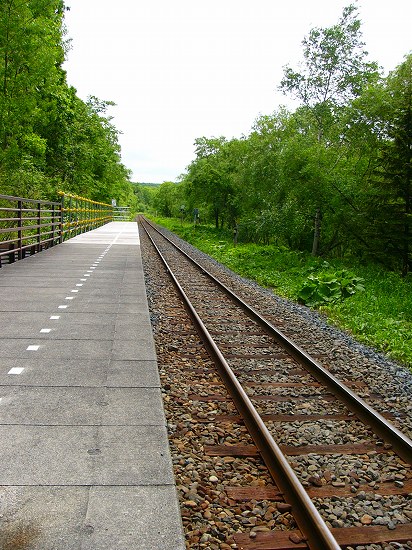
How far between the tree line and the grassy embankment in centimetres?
141

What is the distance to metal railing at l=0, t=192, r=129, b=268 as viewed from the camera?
13.0 m

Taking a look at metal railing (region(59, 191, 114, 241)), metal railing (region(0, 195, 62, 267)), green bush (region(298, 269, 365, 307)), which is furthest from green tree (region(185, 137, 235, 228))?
green bush (region(298, 269, 365, 307))

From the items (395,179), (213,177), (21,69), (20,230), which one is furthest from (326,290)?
(213,177)

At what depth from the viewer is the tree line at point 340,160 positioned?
1459 centimetres

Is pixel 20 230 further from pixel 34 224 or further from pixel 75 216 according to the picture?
pixel 75 216

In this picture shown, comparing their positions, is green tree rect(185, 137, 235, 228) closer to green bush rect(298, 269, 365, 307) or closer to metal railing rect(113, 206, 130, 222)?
metal railing rect(113, 206, 130, 222)

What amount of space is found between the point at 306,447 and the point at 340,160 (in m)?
16.3

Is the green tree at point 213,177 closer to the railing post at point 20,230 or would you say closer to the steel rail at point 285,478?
the railing post at point 20,230

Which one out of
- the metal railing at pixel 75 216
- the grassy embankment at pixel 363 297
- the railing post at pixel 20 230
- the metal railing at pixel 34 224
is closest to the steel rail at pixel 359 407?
the grassy embankment at pixel 363 297

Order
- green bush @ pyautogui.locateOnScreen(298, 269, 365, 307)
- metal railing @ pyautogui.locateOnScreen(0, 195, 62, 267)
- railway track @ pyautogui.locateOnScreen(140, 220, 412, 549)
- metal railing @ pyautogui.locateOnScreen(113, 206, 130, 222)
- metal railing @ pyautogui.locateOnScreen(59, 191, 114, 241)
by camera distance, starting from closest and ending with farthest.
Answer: railway track @ pyautogui.locateOnScreen(140, 220, 412, 549)
green bush @ pyautogui.locateOnScreen(298, 269, 365, 307)
metal railing @ pyautogui.locateOnScreen(0, 195, 62, 267)
metal railing @ pyautogui.locateOnScreen(59, 191, 114, 241)
metal railing @ pyautogui.locateOnScreen(113, 206, 130, 222)

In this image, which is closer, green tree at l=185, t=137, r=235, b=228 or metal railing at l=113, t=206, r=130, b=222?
green tree at l=185, t=137, r=235, b=228

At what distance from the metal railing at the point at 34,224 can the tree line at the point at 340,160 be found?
821 cm

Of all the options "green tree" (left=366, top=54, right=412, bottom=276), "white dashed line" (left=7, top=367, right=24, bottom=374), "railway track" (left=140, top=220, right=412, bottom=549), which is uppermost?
"green tree" (left=366, top=54, right=412, bottom=276)

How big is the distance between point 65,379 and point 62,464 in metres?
1.66
